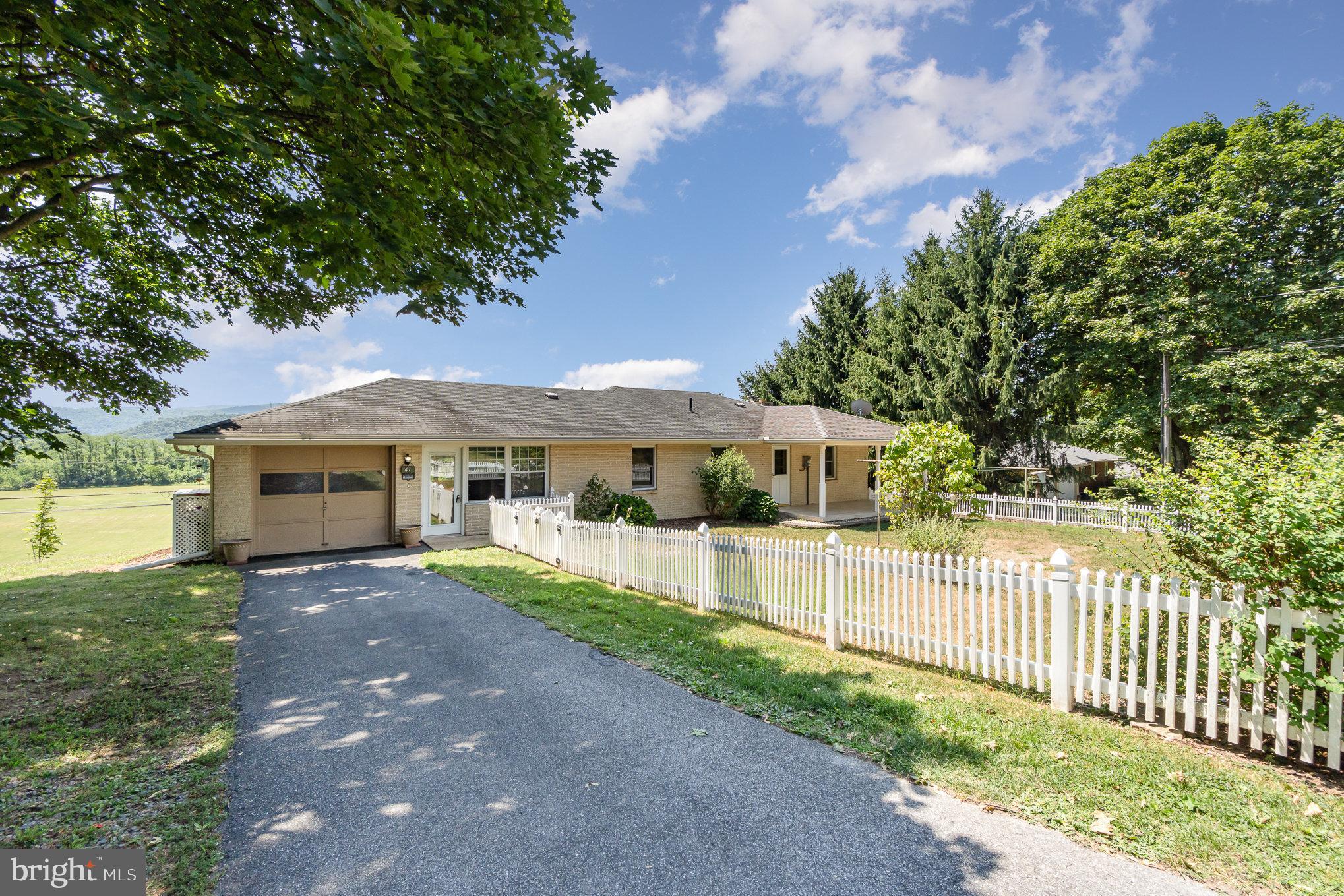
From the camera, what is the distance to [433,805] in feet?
10.2

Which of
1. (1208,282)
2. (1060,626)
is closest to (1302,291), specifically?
(1208,282)

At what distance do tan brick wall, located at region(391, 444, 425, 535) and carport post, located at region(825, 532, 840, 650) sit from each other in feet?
36.5

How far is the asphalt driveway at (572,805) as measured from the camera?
253cm

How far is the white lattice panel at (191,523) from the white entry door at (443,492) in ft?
14.2

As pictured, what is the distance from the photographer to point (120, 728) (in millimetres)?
3959

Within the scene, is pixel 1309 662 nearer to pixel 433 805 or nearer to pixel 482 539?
pixel 433 805

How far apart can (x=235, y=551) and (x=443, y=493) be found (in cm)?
438

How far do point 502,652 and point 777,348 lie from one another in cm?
3011

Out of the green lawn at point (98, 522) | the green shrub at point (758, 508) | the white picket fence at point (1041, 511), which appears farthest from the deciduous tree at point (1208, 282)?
the green lawn at point (98, 522)

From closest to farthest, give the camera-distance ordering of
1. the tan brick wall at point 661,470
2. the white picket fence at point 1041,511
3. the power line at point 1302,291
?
the tan brick wall at point 661,470
the power line at point 1302,291
the white picket fence at point 1041,511

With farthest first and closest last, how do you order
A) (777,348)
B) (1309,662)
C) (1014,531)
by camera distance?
(777,348) < (1014,531) < (1309,662)

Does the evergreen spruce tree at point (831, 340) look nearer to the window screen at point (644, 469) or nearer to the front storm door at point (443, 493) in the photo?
the window screen at point (644, 469)

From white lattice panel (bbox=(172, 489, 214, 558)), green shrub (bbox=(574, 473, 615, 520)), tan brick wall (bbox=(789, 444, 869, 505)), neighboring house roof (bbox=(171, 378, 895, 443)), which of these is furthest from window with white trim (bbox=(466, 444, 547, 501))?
tan brick wall (bbox=(789, 444, 869, 505))

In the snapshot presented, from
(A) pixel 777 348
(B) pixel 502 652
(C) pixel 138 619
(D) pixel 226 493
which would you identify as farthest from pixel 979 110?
(A) pixel 777 348
